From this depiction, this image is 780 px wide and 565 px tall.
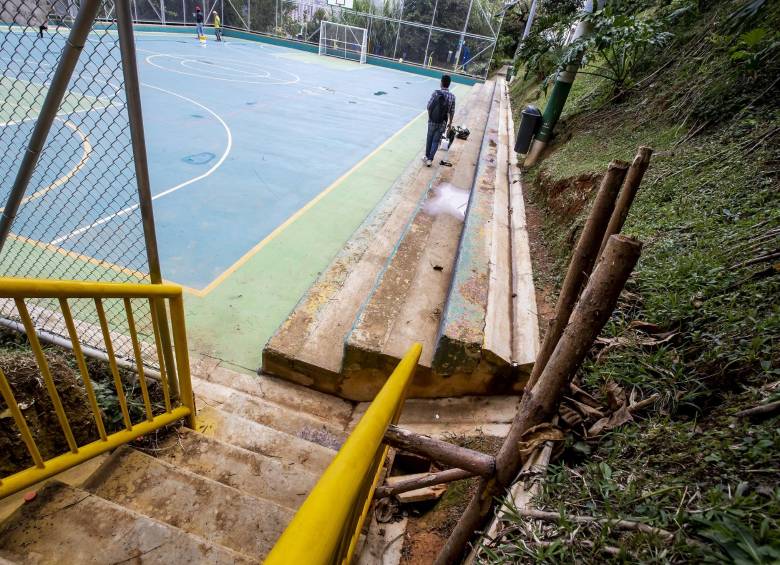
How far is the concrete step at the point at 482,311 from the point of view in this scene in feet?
10.3

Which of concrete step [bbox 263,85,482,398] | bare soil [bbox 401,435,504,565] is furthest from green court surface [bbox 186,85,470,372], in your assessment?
bare soil [bbox 401,435,504,565]

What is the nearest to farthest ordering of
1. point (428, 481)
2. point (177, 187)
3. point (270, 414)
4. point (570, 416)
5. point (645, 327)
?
point (570, 416) < point (428, 481) < point (645, 327) < point (270, 414) < point (177, 187)

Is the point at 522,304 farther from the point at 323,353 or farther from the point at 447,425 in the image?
the point at 323,353

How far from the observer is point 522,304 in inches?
148

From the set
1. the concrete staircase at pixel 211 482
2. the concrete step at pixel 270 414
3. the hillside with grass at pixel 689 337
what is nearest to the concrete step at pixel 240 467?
the concrete staircase at pixel 211 482

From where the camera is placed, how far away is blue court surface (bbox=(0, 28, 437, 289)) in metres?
5.42

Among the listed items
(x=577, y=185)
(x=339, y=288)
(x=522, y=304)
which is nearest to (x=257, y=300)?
(x=339, y=288)

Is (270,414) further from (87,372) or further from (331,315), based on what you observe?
(87,372)

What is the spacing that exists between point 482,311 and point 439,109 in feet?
20.8

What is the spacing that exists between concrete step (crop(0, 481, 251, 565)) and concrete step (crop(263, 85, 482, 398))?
1792mm

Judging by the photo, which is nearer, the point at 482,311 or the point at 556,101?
the point at 482,311

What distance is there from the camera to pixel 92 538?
180 centimetres

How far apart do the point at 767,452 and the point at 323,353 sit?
9.72 feet

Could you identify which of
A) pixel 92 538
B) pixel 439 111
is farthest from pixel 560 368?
pixel 439 111
